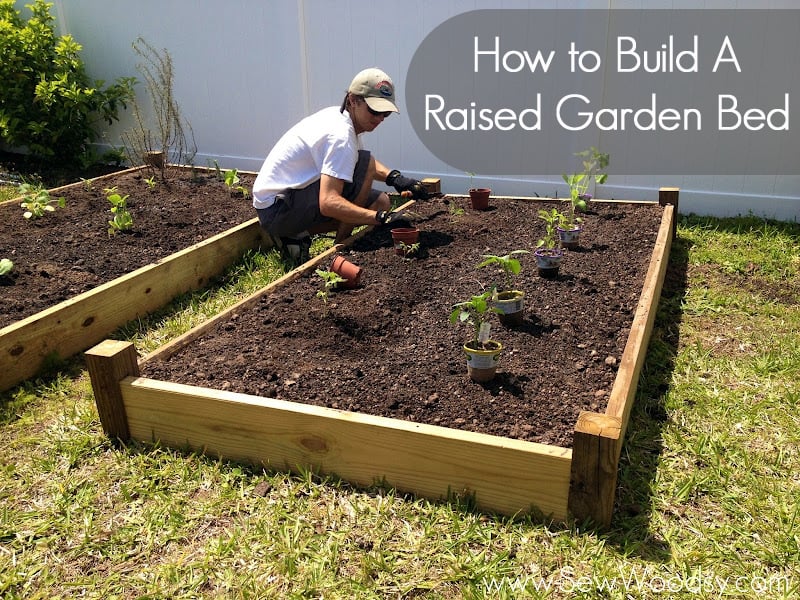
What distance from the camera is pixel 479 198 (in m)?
5.12

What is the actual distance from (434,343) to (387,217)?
4.94 ft

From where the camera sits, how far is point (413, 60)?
580 centimetres

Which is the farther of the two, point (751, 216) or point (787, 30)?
point (751, 216)

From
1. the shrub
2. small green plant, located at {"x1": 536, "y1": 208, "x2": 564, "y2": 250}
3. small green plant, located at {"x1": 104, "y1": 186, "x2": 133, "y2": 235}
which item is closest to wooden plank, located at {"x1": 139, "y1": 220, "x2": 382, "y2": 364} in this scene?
small green plant, located at {"x1": 536, "y1": 208, "x2": 564, "y2": 250}

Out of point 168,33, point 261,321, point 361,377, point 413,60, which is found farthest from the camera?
point 168,33

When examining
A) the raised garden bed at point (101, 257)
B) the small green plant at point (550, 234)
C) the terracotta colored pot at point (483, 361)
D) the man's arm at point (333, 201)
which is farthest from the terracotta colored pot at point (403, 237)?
the terracotta colored pot at point (483, 361)

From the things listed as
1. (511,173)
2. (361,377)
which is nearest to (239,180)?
(511,173)

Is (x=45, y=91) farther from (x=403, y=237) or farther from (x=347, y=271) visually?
(x=347, y=271)

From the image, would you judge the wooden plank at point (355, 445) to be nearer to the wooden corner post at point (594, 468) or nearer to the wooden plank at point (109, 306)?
the wooden corner post at point (594, 468)

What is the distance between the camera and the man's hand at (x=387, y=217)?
4273 millimetres

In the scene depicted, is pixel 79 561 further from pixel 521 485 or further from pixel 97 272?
pixel 97 272

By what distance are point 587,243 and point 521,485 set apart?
2.42m

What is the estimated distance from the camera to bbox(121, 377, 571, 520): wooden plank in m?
2.27

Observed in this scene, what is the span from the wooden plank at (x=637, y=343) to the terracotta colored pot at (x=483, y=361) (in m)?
0.46
